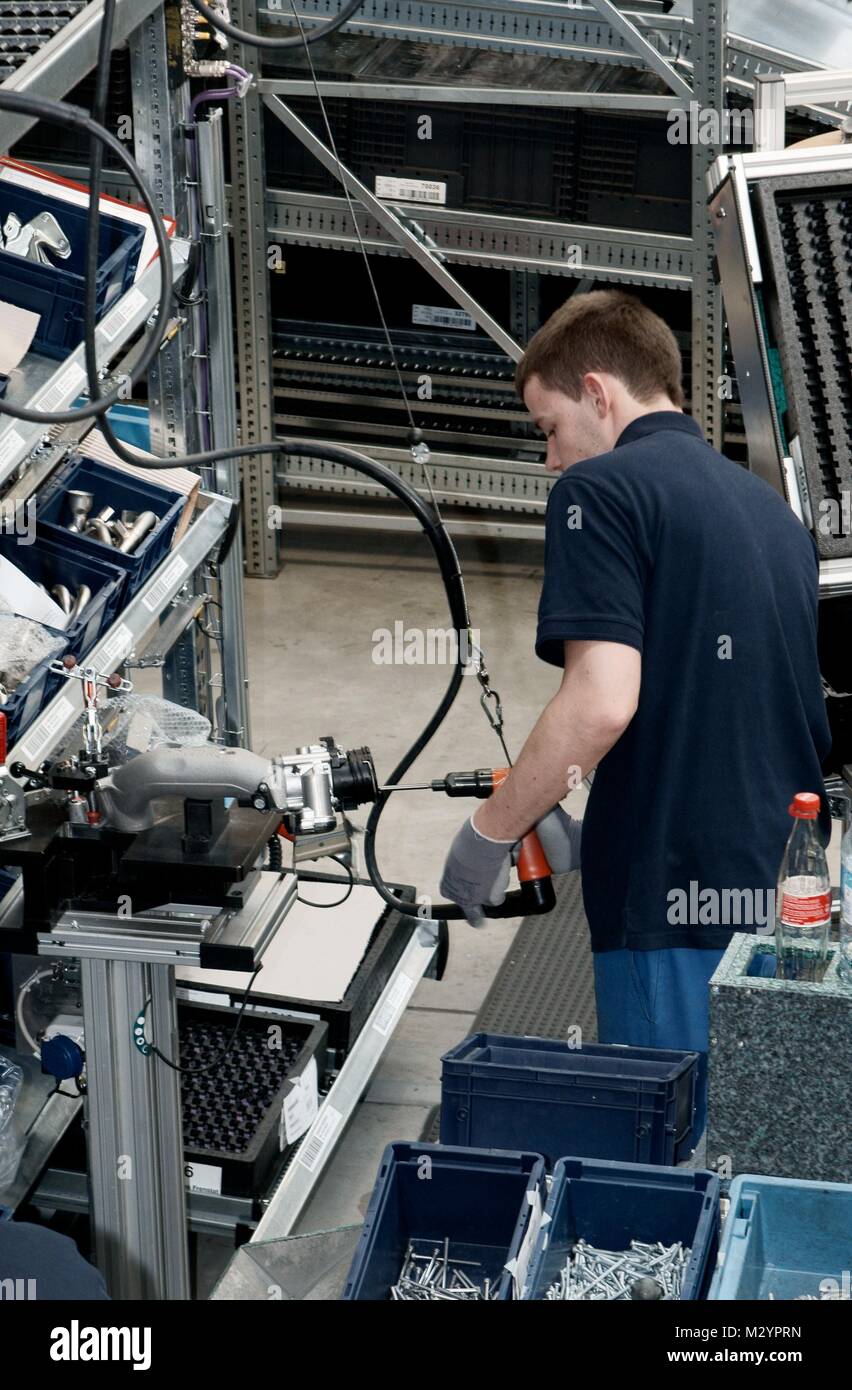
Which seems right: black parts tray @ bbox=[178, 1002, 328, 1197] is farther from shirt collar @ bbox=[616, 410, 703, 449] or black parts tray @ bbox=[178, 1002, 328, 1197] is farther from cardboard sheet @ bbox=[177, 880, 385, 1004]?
shirt collar @ bbox=[616, 410, 703, 449]

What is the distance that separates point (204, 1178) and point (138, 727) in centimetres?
79

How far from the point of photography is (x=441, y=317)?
594cm

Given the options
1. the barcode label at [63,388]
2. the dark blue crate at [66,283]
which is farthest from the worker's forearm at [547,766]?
the dark blue crate at [66,283]

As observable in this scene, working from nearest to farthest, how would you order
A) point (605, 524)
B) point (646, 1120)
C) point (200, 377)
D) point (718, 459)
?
point (646, 1120), point (605, 524), point (718, 459), point (200, 377)

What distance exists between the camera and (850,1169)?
167 cm

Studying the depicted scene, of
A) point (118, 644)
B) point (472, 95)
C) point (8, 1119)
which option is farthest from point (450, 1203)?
point (472, 95)

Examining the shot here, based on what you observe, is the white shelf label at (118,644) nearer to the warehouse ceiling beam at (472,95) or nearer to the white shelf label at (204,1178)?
the white shelf label at (204,1178)

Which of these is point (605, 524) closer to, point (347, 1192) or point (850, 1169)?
point (850, 1169)

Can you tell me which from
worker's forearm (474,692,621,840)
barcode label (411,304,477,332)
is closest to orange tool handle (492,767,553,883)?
worker's forearm (474,692,621,840)

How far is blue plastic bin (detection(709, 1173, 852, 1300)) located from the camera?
160 cm

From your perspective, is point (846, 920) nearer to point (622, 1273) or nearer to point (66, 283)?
point (622, 1273)
